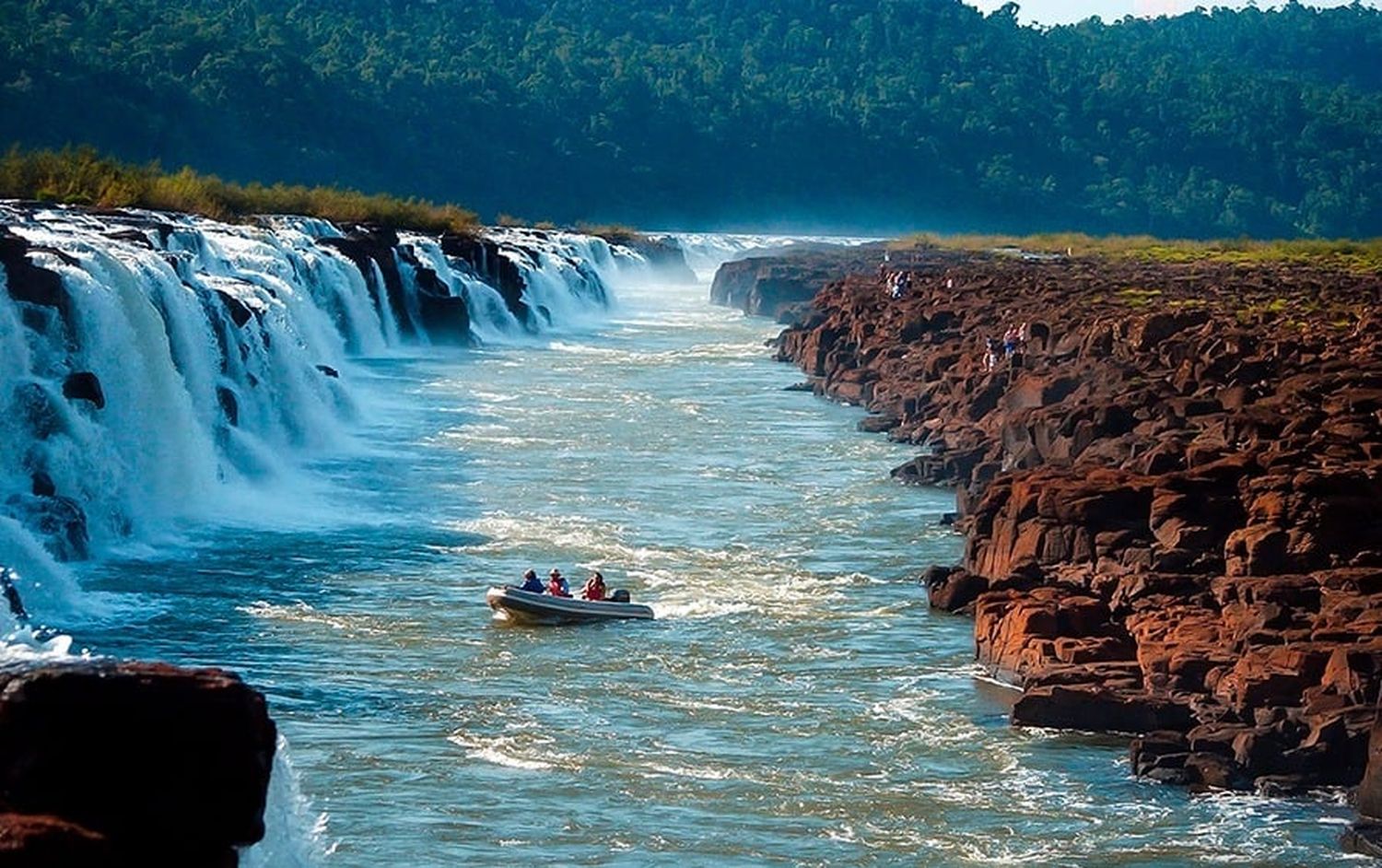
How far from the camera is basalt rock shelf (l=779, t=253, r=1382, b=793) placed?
21.1 metres

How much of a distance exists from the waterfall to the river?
911mm

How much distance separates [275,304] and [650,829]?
31.9m

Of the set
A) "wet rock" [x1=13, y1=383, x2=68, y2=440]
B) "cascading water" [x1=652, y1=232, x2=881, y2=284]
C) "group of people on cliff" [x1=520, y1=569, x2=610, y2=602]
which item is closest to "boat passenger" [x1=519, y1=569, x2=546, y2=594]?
"group of people on cliff" [x1=520, y1=569, x2=610, y2=602]

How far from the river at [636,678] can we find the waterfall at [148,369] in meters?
0.91

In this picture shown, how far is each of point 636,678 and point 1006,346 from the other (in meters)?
24.6

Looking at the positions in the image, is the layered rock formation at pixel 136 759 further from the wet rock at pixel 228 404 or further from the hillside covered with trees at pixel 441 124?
the hillside covered with trees at pixel 441 124

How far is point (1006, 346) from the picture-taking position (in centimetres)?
4825

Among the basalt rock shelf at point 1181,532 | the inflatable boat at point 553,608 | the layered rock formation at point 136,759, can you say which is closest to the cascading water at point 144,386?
the layered rock formation at point 136,759

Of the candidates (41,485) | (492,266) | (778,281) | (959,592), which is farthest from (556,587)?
(778,281)

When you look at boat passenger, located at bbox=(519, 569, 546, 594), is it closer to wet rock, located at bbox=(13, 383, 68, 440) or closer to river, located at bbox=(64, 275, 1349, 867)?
river, located at bbox=(64, 275, 1349, 867)

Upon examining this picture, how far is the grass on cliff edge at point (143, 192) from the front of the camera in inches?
2366

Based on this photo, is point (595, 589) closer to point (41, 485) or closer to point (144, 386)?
point (41, 485)

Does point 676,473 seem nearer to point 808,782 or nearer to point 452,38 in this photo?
point 808,782

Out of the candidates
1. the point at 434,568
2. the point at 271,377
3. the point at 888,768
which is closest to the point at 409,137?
the point at 271,377
